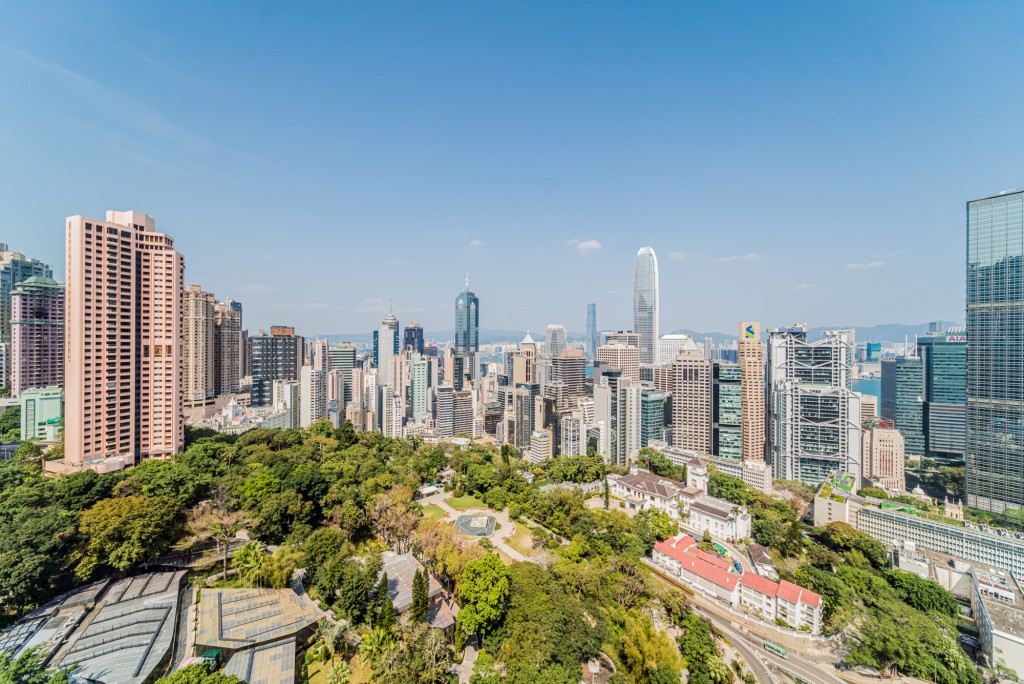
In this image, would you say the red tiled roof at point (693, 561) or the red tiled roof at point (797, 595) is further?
the red tiled roof at point (693, 561)

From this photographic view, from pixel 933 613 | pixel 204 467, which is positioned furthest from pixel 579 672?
pixel 204 467

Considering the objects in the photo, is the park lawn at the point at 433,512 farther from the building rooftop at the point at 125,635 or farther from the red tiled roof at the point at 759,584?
the red tiled roof at the point at 759,584

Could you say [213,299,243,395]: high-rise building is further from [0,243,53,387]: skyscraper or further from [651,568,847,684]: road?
[651,568,847,684]: road

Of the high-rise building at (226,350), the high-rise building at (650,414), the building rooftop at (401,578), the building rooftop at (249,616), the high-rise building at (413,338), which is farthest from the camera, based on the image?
the high-rise building at (413,338)

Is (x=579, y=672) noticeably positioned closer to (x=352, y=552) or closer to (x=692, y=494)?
(x=352, y=552)

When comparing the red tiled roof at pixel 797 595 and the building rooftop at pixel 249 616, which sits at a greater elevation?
the building rooftop at pixel 249 616

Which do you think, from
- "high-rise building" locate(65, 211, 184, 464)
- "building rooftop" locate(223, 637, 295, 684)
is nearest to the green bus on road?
"building rooftop" locate(223, 637, 295, 684)

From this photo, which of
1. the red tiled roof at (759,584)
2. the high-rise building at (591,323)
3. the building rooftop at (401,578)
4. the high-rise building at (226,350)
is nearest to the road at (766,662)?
the red tiled roof at (759,584)

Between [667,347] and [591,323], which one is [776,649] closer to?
[667,347]
